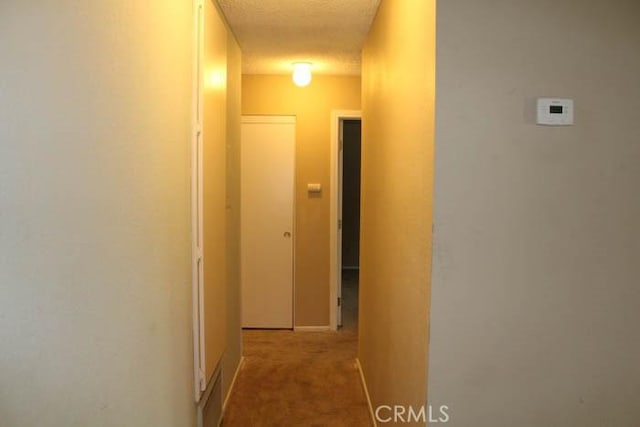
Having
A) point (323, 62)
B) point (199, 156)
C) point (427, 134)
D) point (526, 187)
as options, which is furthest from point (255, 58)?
point (526, 187)

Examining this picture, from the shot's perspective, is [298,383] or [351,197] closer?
[298,383]

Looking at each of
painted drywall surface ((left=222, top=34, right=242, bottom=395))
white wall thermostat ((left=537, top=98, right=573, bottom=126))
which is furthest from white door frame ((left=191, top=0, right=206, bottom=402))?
white wall thermostat ((left=537, top=98, right=573, bottom=126))

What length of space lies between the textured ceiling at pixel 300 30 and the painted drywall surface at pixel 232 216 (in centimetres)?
21

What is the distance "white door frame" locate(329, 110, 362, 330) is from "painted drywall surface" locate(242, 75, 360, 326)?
0.15 ft

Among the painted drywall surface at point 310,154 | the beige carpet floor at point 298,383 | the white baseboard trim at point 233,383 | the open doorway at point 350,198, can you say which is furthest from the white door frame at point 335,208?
the open doorway at point 350,198

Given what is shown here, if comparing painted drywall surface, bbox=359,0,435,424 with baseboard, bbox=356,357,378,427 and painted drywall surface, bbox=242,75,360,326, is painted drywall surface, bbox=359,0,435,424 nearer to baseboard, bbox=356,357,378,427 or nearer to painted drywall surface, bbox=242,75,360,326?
baseboard, bbox=356,357,378,427

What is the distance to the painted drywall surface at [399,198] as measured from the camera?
1.57 metres

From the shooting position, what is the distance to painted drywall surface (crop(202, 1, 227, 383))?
211 centimetres

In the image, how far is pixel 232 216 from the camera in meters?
3.12

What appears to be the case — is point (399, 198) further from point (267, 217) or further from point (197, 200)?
point (267, 217)

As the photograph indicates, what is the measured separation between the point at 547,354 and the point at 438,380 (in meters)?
0.42

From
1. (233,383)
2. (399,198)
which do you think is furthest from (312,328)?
(399,198)

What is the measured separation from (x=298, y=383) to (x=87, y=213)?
263cm

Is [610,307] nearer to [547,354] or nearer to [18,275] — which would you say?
[547,354]
